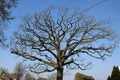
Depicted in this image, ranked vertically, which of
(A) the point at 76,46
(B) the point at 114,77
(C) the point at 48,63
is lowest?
(B) the point at 114,77

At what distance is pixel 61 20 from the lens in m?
37.8

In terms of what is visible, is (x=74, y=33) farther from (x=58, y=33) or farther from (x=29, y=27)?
(x=29, y=27)

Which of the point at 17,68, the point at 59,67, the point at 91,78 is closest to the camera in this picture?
the point at 59,67

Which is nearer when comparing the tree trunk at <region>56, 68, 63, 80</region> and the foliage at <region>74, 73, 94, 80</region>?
the tree trunk at <region>56, 68, 63, 80</region>

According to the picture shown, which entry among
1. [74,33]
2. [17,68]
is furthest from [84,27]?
[17,68]

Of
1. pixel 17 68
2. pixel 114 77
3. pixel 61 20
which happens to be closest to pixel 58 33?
pixel 61 20

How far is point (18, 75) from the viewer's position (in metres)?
97.1

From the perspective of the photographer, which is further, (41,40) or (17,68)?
(17,68)

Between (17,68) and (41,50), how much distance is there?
190 feet

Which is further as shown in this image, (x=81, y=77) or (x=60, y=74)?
(x=81, y=77)

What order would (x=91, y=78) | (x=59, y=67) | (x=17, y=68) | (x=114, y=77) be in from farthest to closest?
1. (x=17, y=68)
2. (x=91, y=78)
3. (x=59, y=67)
4. (x=114, y=77)

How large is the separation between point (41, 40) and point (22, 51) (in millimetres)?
3153

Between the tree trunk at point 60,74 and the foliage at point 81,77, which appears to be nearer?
the tree trunk at point 60,74

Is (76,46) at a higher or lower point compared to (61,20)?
lower
